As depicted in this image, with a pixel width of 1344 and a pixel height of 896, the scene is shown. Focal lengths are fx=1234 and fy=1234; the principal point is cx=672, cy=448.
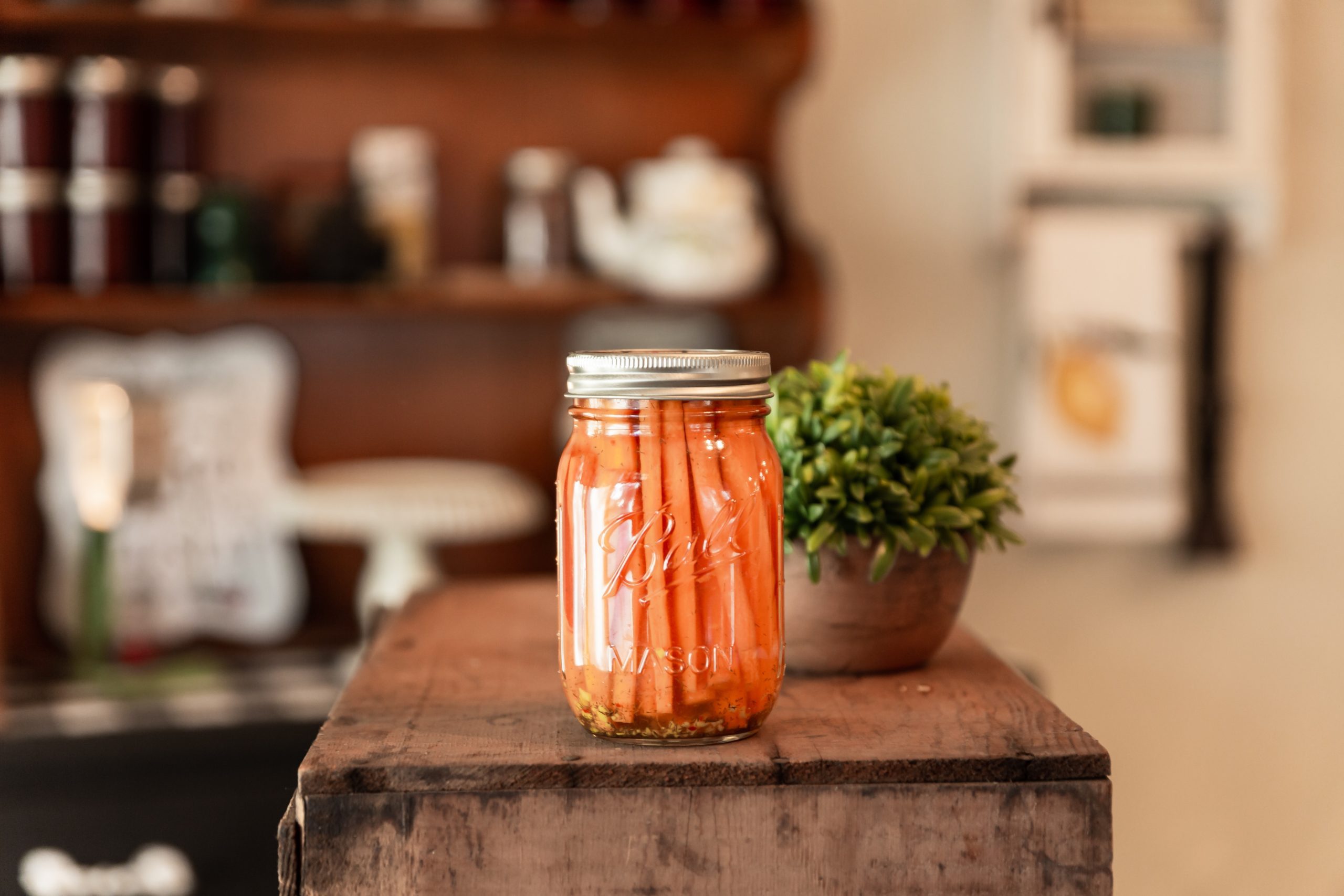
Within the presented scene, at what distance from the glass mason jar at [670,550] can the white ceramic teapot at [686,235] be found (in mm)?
1076

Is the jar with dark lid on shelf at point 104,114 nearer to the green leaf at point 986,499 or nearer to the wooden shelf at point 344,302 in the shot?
the wooden shelf at point 344,302

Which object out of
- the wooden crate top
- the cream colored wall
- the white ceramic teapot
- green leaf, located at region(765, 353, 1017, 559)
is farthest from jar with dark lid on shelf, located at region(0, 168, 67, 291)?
green leaf, located at region(765, 353, 1017, 559)

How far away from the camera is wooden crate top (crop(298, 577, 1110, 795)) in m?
0.55

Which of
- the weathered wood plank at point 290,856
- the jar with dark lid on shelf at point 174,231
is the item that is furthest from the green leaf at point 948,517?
the jar with dark lid on shelf at point 174,231

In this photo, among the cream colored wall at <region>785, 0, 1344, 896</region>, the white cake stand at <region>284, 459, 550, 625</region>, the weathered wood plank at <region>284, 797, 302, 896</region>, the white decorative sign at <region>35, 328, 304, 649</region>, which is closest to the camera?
the weathered wood plank at <region>284, 797, 302, 896</region>

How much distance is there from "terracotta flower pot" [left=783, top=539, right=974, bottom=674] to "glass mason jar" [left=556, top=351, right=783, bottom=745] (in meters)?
0.10

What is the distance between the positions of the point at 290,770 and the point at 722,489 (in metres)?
0.89

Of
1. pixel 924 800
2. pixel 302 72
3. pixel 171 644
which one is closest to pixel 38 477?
pixel 171 644

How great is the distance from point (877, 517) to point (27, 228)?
138 cm

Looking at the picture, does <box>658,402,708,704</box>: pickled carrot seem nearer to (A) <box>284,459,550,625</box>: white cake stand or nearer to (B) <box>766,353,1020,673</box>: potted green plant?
(B) <box>766,353,1020,673</box>: potted green plant

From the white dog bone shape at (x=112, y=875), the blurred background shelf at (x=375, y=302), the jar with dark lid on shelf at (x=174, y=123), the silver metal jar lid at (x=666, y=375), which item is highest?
the jar with dark lid on shelf at (x=174, y=123)

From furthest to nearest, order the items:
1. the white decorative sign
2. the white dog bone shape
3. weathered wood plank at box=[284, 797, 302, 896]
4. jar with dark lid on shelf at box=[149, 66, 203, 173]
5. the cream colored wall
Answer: the cream colored wall
the white decorative sign
jar with dark lid on shelf at box=[149, 66, 203, 173]
the white dog bone shape
weathered wood plank at box=[284, 797, 302, 896]

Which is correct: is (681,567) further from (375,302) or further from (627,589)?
Answer: (375,302)

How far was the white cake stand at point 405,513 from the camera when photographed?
5.16 ft
